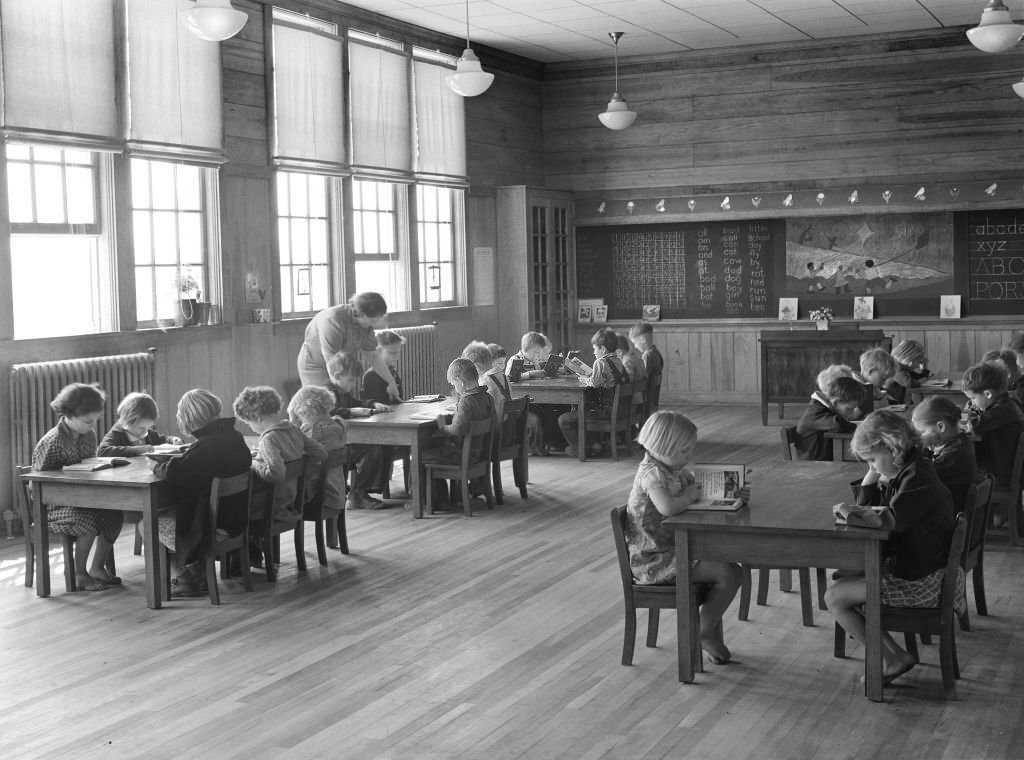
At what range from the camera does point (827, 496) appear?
16.8 ft

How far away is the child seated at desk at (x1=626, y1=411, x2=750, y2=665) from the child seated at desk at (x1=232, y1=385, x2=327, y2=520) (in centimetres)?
220

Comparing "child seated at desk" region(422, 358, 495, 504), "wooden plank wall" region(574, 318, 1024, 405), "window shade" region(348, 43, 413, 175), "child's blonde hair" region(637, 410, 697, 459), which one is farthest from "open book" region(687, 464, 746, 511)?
"wooden plank wall" region(574, 318, 1024, 405)

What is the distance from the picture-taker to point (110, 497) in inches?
242

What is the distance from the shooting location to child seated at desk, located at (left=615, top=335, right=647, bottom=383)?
34.9 feet

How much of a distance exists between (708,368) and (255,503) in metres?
8.83

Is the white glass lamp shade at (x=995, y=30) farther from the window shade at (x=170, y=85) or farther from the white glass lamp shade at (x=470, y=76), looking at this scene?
the window shade at (x=170, y=85)

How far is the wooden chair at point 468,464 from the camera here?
8234 mm

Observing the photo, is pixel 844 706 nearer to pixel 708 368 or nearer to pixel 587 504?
pixel 587 504

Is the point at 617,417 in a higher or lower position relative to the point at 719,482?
lower

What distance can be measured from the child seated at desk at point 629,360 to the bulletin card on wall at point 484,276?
3.26 metres

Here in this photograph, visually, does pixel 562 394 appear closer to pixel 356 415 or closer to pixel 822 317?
pixel 356 415

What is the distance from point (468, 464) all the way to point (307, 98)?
155 inches

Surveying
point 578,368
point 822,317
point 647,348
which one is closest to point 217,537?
point 578,368

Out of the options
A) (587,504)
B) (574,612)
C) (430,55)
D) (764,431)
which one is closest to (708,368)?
(764,431)
